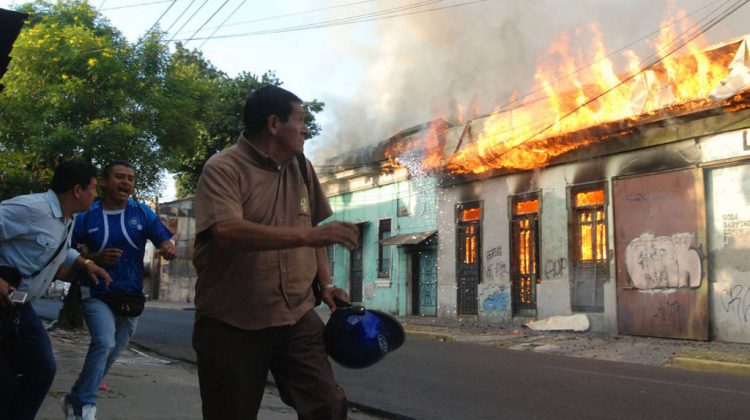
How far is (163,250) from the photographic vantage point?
4.66m

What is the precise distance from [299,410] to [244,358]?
0.28 metres

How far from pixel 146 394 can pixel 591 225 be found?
12812 millimetres

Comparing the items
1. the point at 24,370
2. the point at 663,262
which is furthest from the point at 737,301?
the point at 24,370

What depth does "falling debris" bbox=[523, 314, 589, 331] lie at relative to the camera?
16.1 m

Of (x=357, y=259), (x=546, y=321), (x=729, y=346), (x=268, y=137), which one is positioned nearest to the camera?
(x=268, y=137)

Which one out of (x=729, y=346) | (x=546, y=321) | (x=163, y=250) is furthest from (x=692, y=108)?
(x=163, y=250)

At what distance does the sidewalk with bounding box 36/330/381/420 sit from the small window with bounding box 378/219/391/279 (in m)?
14.6

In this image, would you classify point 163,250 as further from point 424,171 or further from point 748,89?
point 424,171

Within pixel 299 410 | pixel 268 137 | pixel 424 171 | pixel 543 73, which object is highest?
pixel 543 73

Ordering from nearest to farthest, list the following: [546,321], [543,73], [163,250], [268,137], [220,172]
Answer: [220,172] < [268,137] < [163,250] < [546,321] < [543,73]

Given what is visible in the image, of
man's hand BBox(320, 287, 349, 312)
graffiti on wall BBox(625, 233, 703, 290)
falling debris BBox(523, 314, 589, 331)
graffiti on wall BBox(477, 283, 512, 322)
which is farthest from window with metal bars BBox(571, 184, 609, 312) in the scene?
man's hand BBox(320, 287, 349, 312)

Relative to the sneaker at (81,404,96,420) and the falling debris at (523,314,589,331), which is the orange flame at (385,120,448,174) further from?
the sneaker at (81,404,96,420)

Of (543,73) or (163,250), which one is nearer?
(163,250)

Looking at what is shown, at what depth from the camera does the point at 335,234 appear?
2.39 metres
